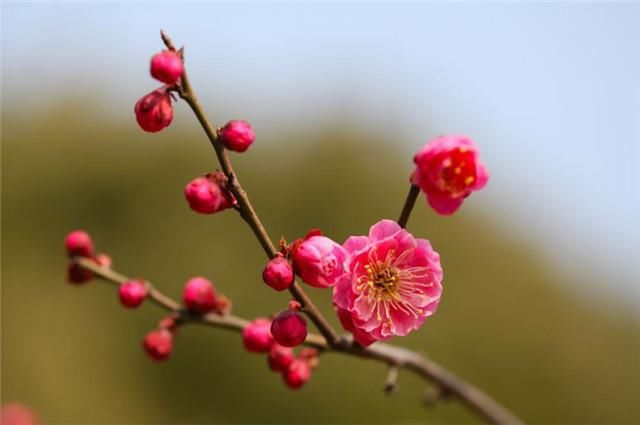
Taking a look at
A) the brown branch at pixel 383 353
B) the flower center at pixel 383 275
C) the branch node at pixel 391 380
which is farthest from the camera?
the branch node at pixel 391 380

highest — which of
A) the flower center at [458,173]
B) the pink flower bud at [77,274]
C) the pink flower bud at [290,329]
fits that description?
the flower center at [458,173]

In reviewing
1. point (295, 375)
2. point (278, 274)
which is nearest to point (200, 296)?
point (295, 375)

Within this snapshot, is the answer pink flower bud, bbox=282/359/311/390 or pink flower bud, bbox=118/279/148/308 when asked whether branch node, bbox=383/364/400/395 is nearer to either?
pink flower bud, bbox=282/359/311/390

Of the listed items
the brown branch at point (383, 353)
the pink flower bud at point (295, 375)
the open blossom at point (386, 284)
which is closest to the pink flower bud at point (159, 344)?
the brown branch at point (383, 353)

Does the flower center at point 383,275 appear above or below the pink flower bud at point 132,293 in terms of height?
above

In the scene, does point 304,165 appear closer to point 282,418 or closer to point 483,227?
point 483,227

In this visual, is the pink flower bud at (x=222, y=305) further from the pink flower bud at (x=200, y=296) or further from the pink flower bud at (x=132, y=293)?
the pink flower bud at (x=132, y=293)

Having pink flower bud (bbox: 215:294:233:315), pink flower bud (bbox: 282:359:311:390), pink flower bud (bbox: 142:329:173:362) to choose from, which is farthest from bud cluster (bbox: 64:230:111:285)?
pink flower bud (bbox: 282:359:311:390)
